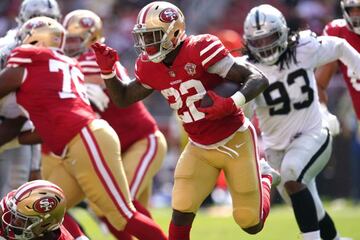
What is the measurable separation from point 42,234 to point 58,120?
1386 mm

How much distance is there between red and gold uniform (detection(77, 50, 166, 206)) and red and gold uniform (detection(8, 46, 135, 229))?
0.84m

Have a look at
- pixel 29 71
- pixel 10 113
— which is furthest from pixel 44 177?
pixel 29 71

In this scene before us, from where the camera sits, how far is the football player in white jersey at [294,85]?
6617mm

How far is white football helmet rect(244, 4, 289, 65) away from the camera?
6637 millimetres

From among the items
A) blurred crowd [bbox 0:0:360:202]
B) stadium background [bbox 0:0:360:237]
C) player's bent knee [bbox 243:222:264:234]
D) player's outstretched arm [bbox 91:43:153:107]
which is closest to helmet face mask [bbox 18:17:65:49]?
player's outstretched arm [bbox 91:43:153:107]

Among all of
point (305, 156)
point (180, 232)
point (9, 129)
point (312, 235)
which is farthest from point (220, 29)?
point (180, 232)

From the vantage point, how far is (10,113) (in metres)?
7.11

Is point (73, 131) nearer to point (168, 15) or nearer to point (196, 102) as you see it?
point (196, 102)

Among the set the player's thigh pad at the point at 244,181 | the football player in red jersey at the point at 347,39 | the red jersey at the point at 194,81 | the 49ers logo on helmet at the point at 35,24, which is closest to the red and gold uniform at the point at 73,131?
the 49ers logo on helmet at the point at 35,24

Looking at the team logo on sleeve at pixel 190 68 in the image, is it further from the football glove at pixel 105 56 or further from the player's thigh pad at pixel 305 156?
the player's thigh pad at pixel 305 156

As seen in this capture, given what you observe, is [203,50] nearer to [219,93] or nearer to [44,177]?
[219,93]

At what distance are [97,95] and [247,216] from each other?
2.11 metres

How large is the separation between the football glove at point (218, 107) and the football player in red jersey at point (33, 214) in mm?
966

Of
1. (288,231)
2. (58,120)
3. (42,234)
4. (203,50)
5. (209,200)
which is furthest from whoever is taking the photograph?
(209,200)
